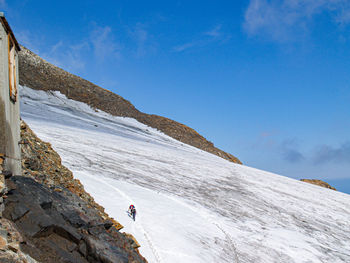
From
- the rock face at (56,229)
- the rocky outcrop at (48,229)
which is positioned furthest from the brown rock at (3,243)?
the rock face at (56,229)

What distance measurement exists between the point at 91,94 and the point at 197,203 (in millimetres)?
38039

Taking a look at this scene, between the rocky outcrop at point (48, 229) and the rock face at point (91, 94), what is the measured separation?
39.6 metres

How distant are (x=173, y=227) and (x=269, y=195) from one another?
1296 cm

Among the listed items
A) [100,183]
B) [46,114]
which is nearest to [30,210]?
[100,183]

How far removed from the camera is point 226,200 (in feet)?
71.8

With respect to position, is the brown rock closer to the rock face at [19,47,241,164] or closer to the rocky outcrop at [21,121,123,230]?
the rocky outcrop at [21,121,123,230]

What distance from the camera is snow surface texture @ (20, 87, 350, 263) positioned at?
14.6m

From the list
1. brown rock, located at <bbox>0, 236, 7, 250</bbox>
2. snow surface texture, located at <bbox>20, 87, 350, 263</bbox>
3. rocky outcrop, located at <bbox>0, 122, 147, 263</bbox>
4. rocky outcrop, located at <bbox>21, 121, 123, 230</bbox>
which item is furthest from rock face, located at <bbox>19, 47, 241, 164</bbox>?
brown rock, located at <bbox>0, 236, 7, 250</bbox>

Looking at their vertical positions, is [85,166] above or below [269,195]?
below

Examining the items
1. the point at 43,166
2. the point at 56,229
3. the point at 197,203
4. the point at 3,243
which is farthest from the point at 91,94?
the point at 3,243

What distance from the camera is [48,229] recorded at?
642 centimetres

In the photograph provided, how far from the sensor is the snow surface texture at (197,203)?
14555 mm

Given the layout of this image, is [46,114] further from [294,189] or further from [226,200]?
[294,189]

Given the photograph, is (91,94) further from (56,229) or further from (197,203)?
(56,229)
